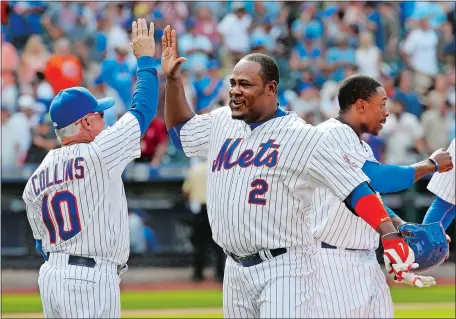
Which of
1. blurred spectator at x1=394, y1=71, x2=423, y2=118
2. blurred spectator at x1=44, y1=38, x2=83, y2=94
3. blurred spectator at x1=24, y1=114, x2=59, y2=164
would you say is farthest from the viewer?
blurred spectator at x1=394, y1=71, x2=423, y2=118

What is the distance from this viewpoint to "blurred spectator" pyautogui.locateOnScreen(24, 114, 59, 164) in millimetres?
13414

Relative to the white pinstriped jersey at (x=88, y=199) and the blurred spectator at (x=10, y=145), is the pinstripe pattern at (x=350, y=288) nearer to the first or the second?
the white pinstriped jersey at (x=88, y=199)

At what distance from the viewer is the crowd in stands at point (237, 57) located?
1416 cm

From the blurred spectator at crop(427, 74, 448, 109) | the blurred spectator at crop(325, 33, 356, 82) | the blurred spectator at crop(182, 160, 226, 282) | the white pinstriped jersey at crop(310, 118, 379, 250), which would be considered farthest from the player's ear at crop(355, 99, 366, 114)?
the blurred spectator at crop(325, 33, 356, 82)

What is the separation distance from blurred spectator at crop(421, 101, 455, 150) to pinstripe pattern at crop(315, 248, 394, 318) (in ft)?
28.3

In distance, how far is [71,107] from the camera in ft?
18.5

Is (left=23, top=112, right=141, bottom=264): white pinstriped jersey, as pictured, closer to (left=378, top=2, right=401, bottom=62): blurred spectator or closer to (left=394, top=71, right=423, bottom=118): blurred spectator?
(left=394, top=71, right=423, bottom=118): blurred spectator

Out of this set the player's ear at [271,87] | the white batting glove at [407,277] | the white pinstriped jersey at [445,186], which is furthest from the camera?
the white pinstriped jersey at [445,186]

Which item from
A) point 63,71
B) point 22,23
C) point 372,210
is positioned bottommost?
point 372,210

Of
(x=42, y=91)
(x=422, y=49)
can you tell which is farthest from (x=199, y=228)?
(x=422, y=49)

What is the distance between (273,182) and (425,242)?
125cm

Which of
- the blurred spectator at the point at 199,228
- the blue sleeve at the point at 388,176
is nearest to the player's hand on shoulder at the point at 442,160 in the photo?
the blue sleeve at the point at 388,176

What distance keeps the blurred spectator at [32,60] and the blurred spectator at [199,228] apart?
3.26 meters

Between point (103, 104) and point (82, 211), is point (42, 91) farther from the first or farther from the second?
point (82, 211)
